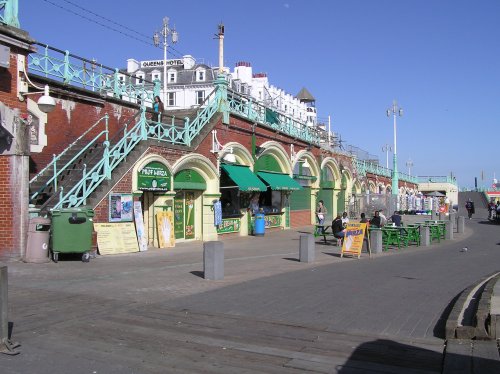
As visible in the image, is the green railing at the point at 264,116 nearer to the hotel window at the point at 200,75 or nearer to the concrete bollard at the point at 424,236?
the concrete bollard at the point at 424,236

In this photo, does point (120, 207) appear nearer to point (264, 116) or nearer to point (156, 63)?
point (264, 116)

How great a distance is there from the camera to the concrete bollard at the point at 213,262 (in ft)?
36.0

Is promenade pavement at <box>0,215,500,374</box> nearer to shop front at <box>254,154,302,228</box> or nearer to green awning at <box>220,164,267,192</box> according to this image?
green awning at <box>220,164,267,192</box>

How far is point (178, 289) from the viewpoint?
32.7 feet

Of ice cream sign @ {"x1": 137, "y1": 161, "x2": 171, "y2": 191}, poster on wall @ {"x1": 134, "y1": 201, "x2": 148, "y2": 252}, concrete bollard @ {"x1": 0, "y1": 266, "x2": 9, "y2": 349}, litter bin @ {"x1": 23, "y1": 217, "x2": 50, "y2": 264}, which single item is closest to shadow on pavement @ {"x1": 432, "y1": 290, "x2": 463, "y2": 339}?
concrete bollard @ {"x1": 0, "y1": 266, "x2": 9, "y2": 349}

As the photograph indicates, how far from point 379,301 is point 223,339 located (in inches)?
133

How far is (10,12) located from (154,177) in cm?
635

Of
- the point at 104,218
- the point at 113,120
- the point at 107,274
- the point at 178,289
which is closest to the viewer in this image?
the point at 178,289

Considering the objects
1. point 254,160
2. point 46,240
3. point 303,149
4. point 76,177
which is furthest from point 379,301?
point 303,149

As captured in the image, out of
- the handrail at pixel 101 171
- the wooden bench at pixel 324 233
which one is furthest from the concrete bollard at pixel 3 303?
the wooden bench at pixel 324 233

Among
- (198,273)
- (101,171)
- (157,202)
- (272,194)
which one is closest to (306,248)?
(198,273)

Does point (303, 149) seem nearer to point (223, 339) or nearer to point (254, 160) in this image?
point (254, 160)

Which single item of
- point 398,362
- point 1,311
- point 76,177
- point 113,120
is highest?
point 113,120

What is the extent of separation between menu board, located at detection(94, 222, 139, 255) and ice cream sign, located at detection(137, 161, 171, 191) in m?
1.36
